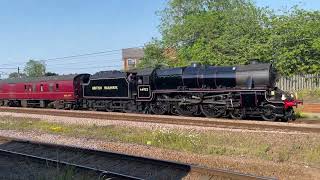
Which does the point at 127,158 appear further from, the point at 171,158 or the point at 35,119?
the point at 35,119

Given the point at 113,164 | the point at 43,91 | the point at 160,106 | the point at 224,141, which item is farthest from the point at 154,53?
the point at 113,164

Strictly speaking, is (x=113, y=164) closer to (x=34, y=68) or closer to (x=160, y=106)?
(x=160, y=106)

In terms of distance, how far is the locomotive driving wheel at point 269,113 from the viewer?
18844 millimetres

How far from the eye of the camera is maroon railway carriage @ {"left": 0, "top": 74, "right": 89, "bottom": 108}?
29.2 metres

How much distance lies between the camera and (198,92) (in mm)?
21094

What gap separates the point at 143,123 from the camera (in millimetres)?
18938

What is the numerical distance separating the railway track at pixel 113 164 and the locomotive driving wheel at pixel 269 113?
9.41 meters

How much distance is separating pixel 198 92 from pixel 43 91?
14801 mm

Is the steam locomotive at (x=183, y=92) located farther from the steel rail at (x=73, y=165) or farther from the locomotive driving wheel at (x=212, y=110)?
the steel rail at (x=73, y=165)

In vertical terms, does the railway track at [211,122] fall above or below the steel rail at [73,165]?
above


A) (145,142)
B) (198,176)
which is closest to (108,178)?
(198,176)

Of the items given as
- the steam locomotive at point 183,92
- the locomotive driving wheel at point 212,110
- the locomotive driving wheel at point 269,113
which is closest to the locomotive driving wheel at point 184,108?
the steam locomotive at point 183,92

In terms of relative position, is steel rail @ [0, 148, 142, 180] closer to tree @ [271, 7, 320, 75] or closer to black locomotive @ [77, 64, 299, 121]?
black locomotive @ [77, 64, 299, 121]

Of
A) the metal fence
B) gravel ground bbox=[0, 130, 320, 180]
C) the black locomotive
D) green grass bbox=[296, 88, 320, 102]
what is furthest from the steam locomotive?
the metal fence
